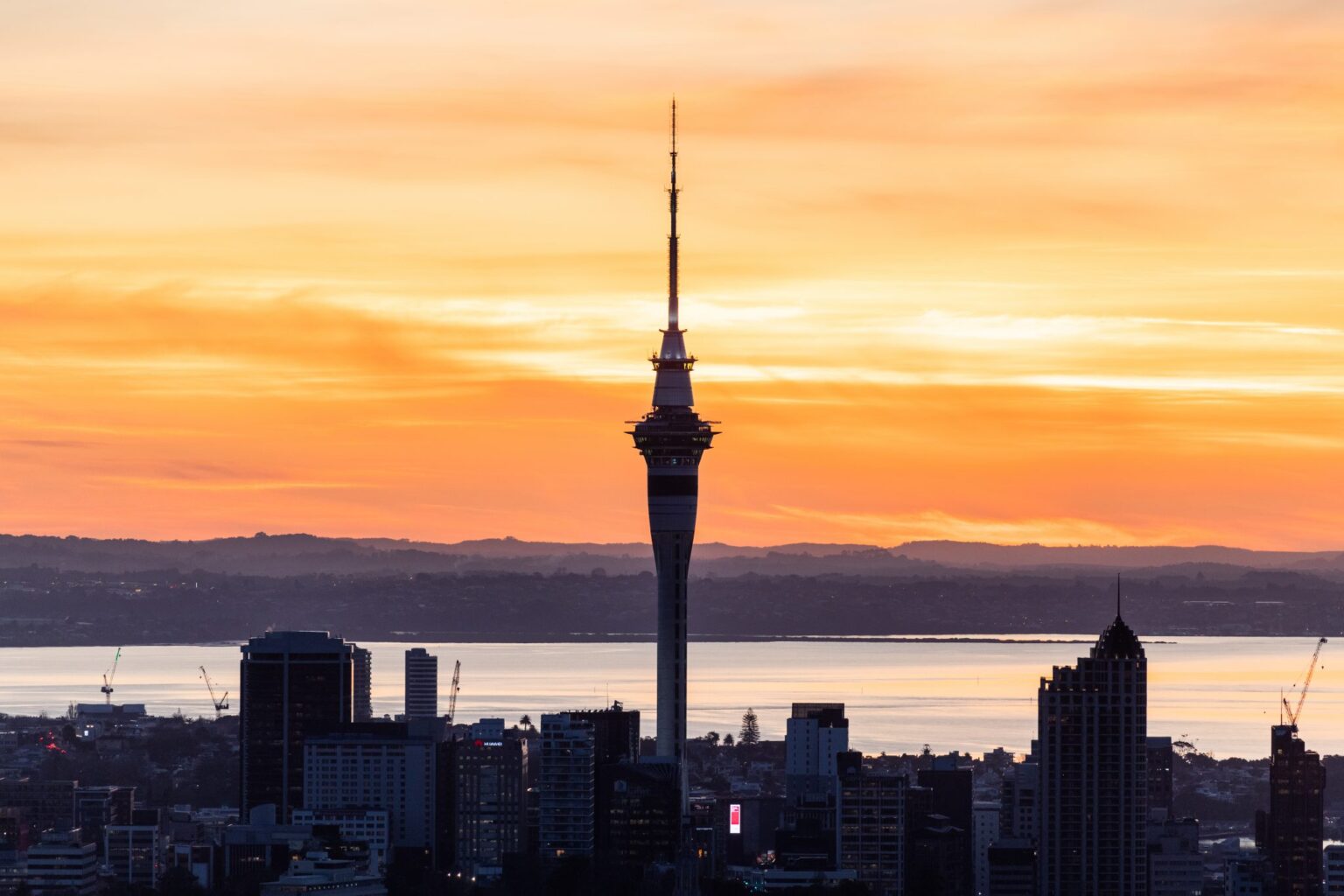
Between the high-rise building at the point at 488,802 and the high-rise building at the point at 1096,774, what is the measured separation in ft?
59.2

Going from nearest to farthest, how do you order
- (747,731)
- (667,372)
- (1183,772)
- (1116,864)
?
(1116,864), (667,372), (1183,772), (747,731)

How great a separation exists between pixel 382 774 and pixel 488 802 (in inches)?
236

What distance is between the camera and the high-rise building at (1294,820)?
95188 millimetres

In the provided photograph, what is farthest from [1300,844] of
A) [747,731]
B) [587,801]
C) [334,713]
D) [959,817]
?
[747,731]

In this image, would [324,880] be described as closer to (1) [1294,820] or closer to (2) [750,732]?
(1) [1294,820]

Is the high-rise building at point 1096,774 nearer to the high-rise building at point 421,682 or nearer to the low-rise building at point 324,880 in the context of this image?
the low-rise building at point 324,880

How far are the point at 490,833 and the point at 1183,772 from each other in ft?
169

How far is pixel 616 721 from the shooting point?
354 ft

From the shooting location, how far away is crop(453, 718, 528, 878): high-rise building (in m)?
98.1

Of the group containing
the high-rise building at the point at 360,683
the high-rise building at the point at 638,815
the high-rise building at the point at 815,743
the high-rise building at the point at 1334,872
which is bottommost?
the high-rise building at the point at 1334,872

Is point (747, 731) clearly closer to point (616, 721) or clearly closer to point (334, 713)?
point (334, 713)

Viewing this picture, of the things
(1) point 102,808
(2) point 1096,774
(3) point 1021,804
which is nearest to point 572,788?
(3) point 1021,804

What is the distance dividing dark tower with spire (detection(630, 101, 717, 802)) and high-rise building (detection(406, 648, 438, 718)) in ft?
181

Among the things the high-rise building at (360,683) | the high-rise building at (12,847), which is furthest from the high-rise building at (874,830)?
the high-rise building at (360,683)
